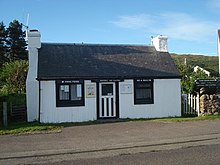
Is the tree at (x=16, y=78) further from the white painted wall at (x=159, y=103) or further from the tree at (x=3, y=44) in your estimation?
the white painted wall at (x=159, y=103)

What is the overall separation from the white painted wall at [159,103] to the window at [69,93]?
2.34 metres

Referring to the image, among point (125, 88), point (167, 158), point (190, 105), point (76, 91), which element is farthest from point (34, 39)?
point (167, 158)

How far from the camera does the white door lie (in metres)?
17.9

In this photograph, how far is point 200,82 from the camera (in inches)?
732

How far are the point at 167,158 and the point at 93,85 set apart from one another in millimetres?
9913

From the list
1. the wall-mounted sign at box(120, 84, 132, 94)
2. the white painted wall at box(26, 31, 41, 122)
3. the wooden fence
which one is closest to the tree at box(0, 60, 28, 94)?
the white painted wall at box(26, 31, 41, 122)

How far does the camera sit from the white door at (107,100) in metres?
17.9

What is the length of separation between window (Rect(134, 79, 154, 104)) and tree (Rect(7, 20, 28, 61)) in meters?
45.4

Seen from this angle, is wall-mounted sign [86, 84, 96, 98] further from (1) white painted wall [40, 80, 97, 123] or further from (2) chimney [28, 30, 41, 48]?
(2) chimney [28, 30, 41, 48]

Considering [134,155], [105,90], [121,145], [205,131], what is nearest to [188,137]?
[205,131]

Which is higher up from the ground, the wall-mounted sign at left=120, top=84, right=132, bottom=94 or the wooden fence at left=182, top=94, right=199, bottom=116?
the wall-mounted sign at left=120, top=84, right=132, bottom=94

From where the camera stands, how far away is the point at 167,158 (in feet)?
27.2

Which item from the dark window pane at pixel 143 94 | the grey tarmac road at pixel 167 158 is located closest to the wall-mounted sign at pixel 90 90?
the dark window pane at pixel 143 94

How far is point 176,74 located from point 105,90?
4.50m
